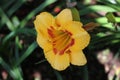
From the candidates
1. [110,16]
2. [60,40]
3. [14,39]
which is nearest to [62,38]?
[60,40]

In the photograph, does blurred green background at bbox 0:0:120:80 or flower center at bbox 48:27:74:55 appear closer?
flower center at bbox 48:27:74:55

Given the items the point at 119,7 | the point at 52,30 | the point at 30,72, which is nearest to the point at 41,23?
the point at 52,30

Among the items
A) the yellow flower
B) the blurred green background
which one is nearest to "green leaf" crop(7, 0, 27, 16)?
the blurred green background

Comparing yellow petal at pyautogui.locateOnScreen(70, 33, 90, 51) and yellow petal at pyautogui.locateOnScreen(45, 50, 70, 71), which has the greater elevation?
yellow petal at pyautogui.locateOnScreen(70, 33, 90, 51)

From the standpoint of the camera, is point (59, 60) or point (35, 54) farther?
point (35, 54)

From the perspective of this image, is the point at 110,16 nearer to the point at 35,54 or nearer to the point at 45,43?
the point at 45,43

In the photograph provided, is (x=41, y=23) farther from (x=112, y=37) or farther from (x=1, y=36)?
(x=1, y=36)

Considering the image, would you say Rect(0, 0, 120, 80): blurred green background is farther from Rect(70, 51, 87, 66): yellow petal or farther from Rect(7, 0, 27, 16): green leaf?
Rect(70, 51, 87, 66): yellow petal
